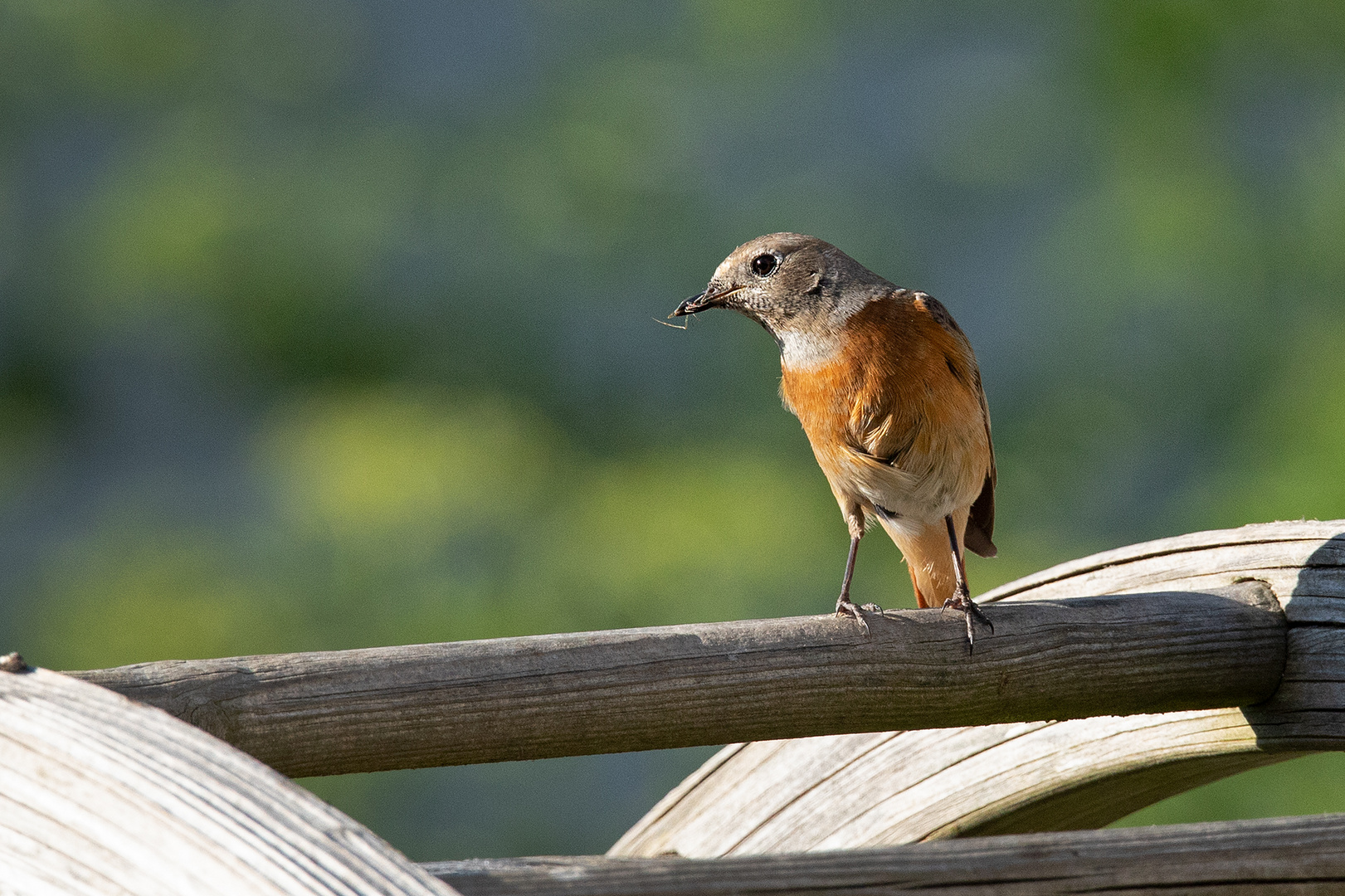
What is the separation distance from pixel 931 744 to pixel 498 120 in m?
9.18

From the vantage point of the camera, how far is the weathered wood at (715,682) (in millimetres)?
1564

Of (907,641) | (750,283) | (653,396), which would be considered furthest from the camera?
(653,396)

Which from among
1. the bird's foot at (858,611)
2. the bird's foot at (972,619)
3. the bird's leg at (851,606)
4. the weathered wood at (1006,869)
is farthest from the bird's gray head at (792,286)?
the weathered wood at (1006,869)

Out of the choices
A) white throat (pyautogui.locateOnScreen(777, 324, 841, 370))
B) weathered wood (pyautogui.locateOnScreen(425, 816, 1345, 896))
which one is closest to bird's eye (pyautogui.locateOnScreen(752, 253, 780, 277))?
white throat (pyautogui.locateOnScreen(777, 324, 841, 370))

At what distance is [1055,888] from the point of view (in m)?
1.21

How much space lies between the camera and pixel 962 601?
240cm

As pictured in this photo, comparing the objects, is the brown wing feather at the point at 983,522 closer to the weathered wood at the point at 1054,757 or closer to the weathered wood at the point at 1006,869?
the weathered wood at the point at 1054,757

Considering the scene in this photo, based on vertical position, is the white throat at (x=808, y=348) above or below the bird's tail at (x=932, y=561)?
above

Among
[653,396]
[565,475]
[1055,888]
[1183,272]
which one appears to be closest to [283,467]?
[565,475]

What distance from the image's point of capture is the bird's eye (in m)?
2.86

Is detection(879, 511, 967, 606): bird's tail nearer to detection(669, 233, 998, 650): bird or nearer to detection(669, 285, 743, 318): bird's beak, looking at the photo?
detection(669, 233, 998, 650): bird

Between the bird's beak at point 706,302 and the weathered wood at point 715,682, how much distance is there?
906mm

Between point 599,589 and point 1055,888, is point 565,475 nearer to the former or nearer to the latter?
point 599,589

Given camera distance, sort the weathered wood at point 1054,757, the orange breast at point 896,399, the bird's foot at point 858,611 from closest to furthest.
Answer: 1. the bird's foot at point 858,611
2. the weathered wood at point 1054,757
3. the orange breast at point 896,399
